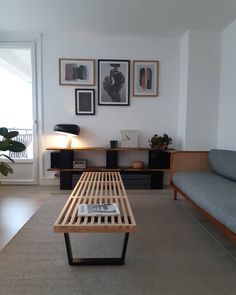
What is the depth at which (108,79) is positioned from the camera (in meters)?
3.83

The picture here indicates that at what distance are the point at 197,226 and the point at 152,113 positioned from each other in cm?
214

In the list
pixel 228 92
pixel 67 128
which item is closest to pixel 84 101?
pixel 67 128

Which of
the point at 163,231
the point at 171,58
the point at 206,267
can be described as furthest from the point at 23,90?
the point at 206,267

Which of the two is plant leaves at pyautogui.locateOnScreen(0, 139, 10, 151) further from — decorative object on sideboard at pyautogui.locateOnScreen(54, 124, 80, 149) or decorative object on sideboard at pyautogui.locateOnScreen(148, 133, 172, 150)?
decorative object on sideboard at pyautogui.locateOnScreen(148, 133, 172, 150)

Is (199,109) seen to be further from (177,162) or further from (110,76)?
(110,76)

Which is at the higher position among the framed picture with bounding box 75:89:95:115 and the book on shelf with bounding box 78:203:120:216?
the framed picture with bounding box 75:89:95:115

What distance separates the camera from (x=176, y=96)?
155 inches

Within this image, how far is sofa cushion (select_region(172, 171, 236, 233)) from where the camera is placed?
1678 mm

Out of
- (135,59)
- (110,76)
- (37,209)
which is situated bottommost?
(37,209)

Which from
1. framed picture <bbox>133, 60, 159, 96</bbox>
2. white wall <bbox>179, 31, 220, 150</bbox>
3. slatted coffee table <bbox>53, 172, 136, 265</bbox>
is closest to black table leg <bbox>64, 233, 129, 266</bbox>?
slatted coffee table <bbox>53, 172, 136, 265</bbox>

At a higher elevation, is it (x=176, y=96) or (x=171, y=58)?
(x=171, y=58)

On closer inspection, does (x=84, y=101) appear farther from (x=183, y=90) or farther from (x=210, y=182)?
(x=210, y=182)

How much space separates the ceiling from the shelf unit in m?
1.84

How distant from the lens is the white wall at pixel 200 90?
141 inches
